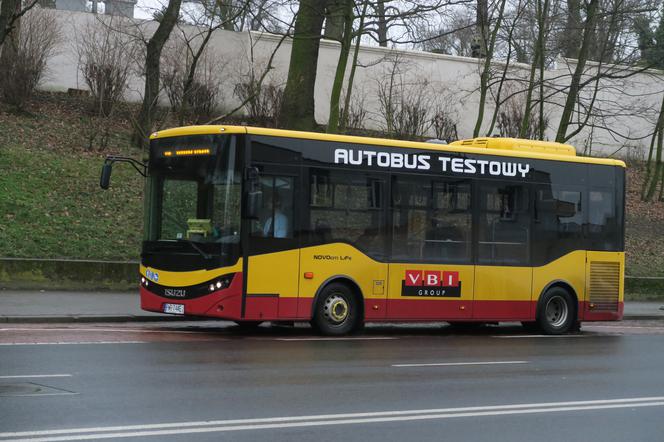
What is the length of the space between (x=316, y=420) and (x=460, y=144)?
1179cm

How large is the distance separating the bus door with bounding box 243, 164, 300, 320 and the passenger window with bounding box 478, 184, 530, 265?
13.6 feet

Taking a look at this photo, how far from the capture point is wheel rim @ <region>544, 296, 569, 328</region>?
20406 millimetres

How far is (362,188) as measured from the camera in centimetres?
1753

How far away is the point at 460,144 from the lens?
2002 cm

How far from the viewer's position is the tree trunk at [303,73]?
26.8m

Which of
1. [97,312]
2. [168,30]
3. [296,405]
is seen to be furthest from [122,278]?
[296,405]

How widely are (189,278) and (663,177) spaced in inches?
1135

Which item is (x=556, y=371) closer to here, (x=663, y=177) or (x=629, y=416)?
(x=629, y=416)

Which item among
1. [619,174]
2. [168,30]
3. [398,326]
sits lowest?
[398,326]

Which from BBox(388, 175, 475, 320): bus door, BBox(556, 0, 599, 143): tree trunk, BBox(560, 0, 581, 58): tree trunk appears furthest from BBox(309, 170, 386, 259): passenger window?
BBox(560, 0, 581, 58): tree trunk

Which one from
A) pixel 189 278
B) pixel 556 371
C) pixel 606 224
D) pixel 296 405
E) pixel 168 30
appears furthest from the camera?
pixel 168 30

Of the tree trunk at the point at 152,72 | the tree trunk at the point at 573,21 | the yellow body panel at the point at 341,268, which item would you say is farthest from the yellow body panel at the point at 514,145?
the tree trunk at the point at 573,21

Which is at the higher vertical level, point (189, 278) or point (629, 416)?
point (189, 278)

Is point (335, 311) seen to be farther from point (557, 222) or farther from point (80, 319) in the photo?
point (557, 222)
